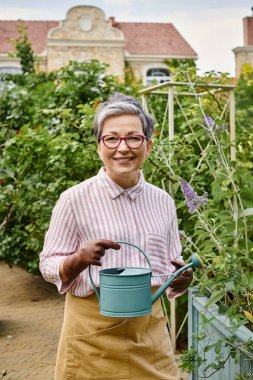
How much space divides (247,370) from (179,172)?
2.19 m

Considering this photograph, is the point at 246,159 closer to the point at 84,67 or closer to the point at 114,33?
the point at 84,67

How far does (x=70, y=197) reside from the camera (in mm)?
1952

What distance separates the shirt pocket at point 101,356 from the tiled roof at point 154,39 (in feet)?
86.6

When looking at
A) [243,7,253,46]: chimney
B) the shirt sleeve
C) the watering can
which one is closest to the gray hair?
the shirt sleeve

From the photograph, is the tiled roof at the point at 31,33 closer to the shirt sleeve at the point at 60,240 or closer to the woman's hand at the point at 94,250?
the shirt sleeve at the point at 60,240

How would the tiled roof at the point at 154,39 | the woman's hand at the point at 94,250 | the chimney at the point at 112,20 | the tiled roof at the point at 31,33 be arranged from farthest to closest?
the chimney at the point at 112,20, the tiled roof at the point at 154,39, the tiled roof at the point at 31,33, the woman's hand at the point at 94,250

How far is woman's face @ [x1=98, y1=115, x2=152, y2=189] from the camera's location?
6.31 feet

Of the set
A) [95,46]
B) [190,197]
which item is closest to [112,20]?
[95,46]

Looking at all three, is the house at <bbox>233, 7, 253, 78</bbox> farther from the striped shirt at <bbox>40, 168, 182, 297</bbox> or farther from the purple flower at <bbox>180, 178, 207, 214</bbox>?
the striped shirt at <bbox>40, 168, 182, 297</bbox>

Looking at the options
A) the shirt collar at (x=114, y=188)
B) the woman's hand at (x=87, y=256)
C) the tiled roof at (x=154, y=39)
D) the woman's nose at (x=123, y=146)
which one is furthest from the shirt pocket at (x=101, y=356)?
the tiled roof at (x=154, y=39)

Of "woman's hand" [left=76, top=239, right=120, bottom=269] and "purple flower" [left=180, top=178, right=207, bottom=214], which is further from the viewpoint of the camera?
"purple flower" [left=180, top=178, right=207, bottom=214]

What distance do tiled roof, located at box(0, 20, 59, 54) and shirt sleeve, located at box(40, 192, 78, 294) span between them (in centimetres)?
2613

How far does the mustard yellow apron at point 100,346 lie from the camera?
6.26 ft

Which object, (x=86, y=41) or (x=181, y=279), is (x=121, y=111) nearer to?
(x=181, y=279)
